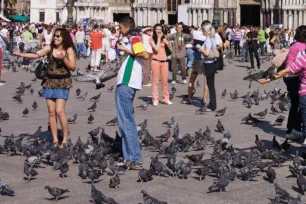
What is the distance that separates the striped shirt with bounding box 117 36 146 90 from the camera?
927 cm

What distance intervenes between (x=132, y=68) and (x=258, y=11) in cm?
4223

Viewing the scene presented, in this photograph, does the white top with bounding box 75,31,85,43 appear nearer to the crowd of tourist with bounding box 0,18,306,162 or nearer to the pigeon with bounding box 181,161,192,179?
the crowd of tourist with bounding box 0,18,306,162

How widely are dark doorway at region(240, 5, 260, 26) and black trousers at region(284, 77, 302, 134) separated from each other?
129ft

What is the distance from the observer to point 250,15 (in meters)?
51.1

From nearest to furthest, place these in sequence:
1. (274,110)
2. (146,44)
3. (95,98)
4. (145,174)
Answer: (145,174)
(146,44)
(274,110)
(95,98)

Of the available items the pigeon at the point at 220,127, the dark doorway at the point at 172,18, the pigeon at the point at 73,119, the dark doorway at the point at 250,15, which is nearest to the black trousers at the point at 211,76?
the pigeon at the point at 220,127

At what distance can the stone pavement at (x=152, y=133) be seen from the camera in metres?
8.23

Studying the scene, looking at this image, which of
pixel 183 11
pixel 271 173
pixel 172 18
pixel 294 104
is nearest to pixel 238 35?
pixel 183 11

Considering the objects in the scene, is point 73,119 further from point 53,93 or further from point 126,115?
point 126,115

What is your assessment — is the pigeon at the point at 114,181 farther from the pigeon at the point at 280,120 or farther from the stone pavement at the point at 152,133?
the pigeon at the point at 280,120

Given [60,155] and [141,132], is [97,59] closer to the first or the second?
[141,132]

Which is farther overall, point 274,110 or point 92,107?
point 92,107

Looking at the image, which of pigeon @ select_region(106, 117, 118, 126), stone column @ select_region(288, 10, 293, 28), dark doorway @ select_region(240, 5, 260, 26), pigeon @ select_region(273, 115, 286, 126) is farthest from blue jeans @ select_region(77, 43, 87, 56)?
pigeon @ select_region(273, 115, 286, 126)

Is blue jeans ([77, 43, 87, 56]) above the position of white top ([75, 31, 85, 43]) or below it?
below
